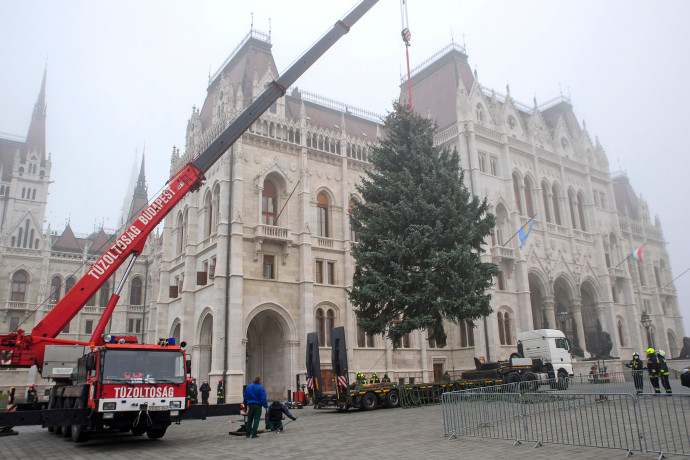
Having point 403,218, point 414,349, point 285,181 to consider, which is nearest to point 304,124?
point 285,181

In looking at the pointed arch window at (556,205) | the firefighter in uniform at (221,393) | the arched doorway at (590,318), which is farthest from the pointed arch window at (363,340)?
the arched doorway at (590,318)

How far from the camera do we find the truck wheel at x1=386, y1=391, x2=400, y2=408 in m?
20.1

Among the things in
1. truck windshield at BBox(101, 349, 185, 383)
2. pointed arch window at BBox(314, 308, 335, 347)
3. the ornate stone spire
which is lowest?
truck windshield at BBox(101, 349, 185, 383)

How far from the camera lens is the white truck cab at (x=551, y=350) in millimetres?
28906

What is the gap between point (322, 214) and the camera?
113ft

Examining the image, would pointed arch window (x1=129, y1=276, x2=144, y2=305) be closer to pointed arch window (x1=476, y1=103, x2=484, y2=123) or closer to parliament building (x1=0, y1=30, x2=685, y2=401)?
parliament building (x1=0, y1=30, x2=685, y2=401)

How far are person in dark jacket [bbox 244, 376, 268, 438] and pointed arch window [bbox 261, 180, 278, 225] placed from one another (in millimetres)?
19168

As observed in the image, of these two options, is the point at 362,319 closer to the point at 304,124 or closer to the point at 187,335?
the point at 187,335

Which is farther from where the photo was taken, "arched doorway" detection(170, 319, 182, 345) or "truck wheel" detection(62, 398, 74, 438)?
"arched doorway" detection(170, 319, 182, 345)

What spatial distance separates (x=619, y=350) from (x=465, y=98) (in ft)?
80.7

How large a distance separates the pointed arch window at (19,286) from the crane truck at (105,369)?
3994 centimetres

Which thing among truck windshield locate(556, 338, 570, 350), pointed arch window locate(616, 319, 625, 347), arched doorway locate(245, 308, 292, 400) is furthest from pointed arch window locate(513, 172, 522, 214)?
arched doorway locate(245, 308, 292, 400)

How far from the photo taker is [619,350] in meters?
42.7

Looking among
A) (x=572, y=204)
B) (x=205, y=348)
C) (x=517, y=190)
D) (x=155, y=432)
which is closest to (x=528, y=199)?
(x=517, y=190)
